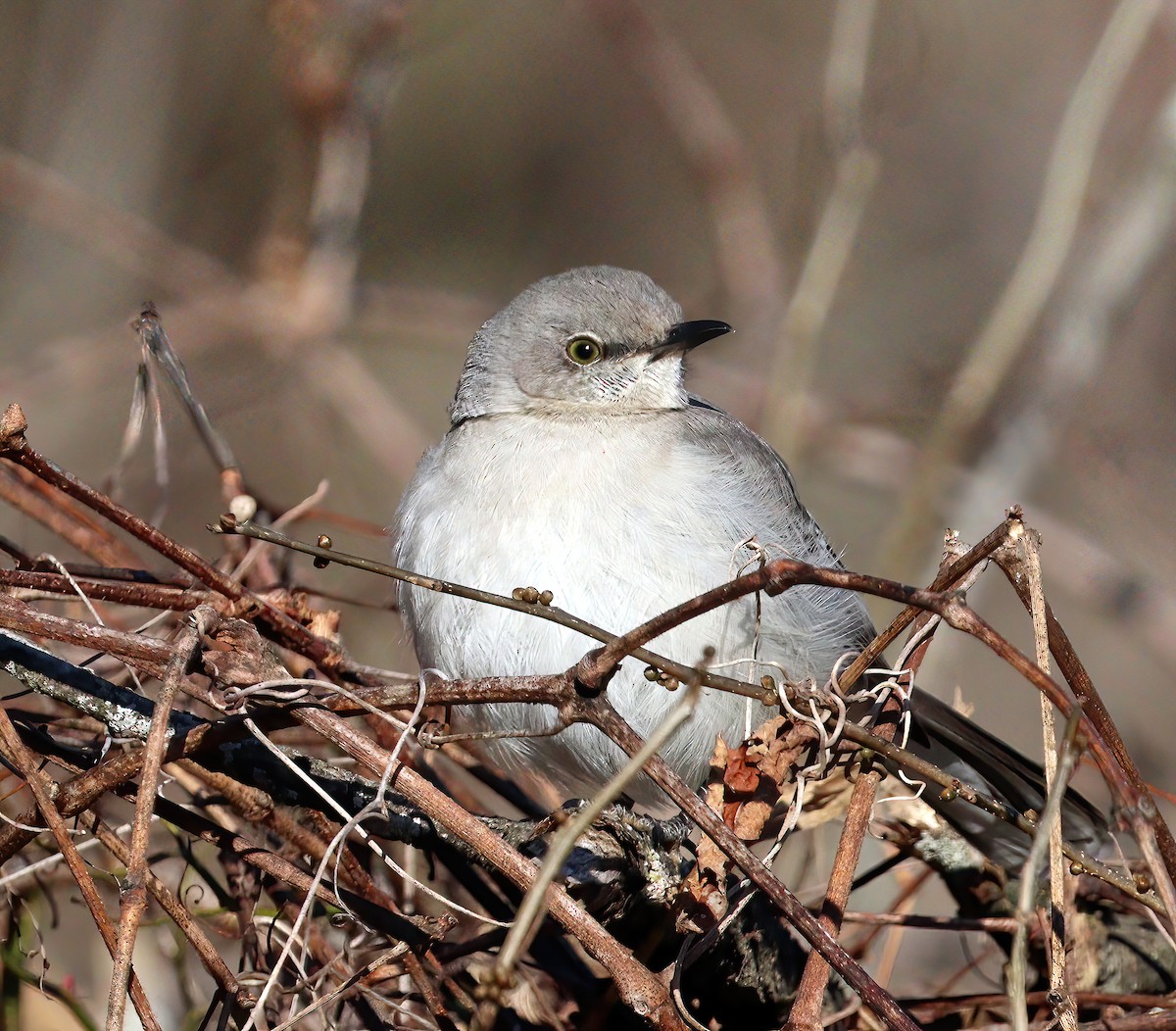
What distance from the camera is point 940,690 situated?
4160 mm

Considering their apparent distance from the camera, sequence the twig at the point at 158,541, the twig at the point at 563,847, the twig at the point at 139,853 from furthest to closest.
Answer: the twig at the point at 158,541 < the twig at the point at 139,853 < the twig at the point at 563,847

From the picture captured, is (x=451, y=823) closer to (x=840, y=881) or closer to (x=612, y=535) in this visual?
(x=840, y=881)

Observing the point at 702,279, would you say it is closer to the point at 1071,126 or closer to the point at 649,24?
the point at 649,24

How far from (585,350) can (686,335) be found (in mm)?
315

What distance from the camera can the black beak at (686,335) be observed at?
12.3 feet

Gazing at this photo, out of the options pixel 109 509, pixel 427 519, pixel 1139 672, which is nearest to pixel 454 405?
pixel 427 519

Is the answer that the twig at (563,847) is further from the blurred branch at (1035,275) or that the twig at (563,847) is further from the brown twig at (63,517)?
the blurred branch at (1035,275)

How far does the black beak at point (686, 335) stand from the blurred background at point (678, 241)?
945mm

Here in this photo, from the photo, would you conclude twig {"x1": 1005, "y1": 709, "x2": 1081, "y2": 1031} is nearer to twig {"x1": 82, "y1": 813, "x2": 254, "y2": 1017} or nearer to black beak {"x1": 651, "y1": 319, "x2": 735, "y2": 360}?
twig {"x1": 82, "y1": 813, "x2": 254, "y2": 1017}

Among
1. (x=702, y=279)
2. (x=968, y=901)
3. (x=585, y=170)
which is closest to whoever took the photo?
(x=968, y=901)

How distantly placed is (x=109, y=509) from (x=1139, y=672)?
5299 millimetres

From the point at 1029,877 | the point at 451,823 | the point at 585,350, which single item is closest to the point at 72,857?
the point at 451,823

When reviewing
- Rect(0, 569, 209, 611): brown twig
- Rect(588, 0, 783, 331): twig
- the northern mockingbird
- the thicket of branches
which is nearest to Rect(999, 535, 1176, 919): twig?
the thicket of branches

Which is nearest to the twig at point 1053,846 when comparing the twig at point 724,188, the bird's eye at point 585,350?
the bird's eye at point 585,350
